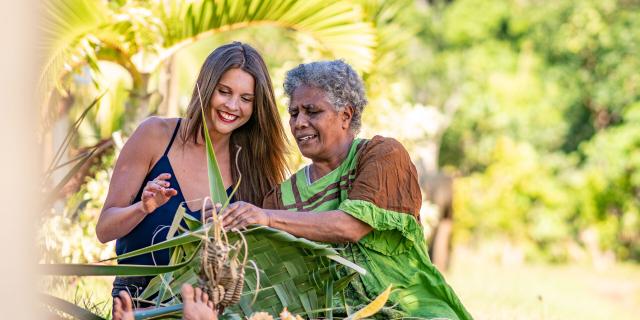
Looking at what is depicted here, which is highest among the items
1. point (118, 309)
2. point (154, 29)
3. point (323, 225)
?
point (154, 29)

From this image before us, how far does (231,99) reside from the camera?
14.3 ft

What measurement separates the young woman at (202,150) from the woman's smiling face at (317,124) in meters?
0.43

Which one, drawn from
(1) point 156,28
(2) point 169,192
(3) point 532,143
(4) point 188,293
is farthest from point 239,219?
(3) point 532,143

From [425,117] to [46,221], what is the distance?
5336 millimetres

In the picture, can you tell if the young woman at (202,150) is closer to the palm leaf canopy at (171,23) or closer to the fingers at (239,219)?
the fingers at (239,219)

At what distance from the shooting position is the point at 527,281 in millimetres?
16781

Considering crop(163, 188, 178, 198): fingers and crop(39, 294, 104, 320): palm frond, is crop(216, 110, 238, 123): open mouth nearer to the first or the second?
crop(163, 188, 178, 198): fingers

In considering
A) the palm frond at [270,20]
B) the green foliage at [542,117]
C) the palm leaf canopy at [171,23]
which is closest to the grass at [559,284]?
the green foliage at [542,117]

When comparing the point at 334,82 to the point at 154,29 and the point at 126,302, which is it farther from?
the point at 154,29

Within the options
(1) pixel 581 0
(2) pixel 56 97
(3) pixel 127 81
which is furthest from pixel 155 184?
(1) pixel 581 0

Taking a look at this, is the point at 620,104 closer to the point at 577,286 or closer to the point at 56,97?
the point at 577,286

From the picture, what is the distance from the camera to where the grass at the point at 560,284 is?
14.2 metres

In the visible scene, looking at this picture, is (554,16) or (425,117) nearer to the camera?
(425,117)

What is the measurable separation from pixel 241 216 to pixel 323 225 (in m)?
0.38
